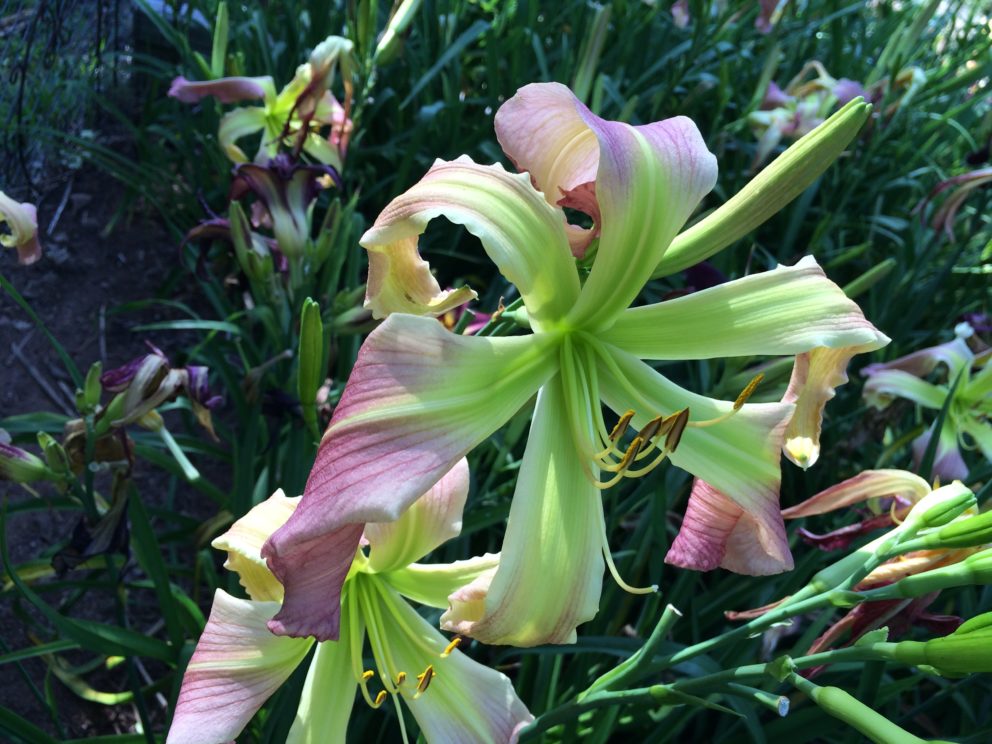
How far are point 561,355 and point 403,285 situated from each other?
0.21 meters

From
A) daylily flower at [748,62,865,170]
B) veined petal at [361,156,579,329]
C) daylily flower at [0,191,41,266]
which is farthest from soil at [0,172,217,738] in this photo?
daylily flower at [748,62,865,170]

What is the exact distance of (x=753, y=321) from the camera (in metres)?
1.01

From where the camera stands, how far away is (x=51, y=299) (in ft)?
8.53

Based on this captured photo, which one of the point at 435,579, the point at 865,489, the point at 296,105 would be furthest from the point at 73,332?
the point at 865,489

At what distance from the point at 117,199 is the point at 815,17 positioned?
2964 mm

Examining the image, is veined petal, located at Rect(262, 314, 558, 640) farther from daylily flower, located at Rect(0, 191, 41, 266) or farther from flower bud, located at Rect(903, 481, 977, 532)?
daylily flower, located at Rect(0, 191, 41, 266)

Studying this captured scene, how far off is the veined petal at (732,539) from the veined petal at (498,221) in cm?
31

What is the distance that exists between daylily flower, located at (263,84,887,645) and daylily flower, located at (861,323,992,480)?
104 cm

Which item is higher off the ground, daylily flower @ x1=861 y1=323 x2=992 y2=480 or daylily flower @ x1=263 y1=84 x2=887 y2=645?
daylily flower @ x1=263 y1=84 x2=887 y2=645

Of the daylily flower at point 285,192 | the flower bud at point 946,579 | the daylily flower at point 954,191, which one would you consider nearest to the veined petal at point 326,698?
the flower bud at point 946,579

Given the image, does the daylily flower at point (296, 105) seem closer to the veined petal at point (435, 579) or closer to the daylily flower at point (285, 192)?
the daylily flower at point (285, 192)

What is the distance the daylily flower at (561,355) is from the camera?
0.79 metres

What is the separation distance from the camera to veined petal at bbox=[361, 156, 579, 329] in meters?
0.86

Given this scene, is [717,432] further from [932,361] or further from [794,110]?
[794,110]
